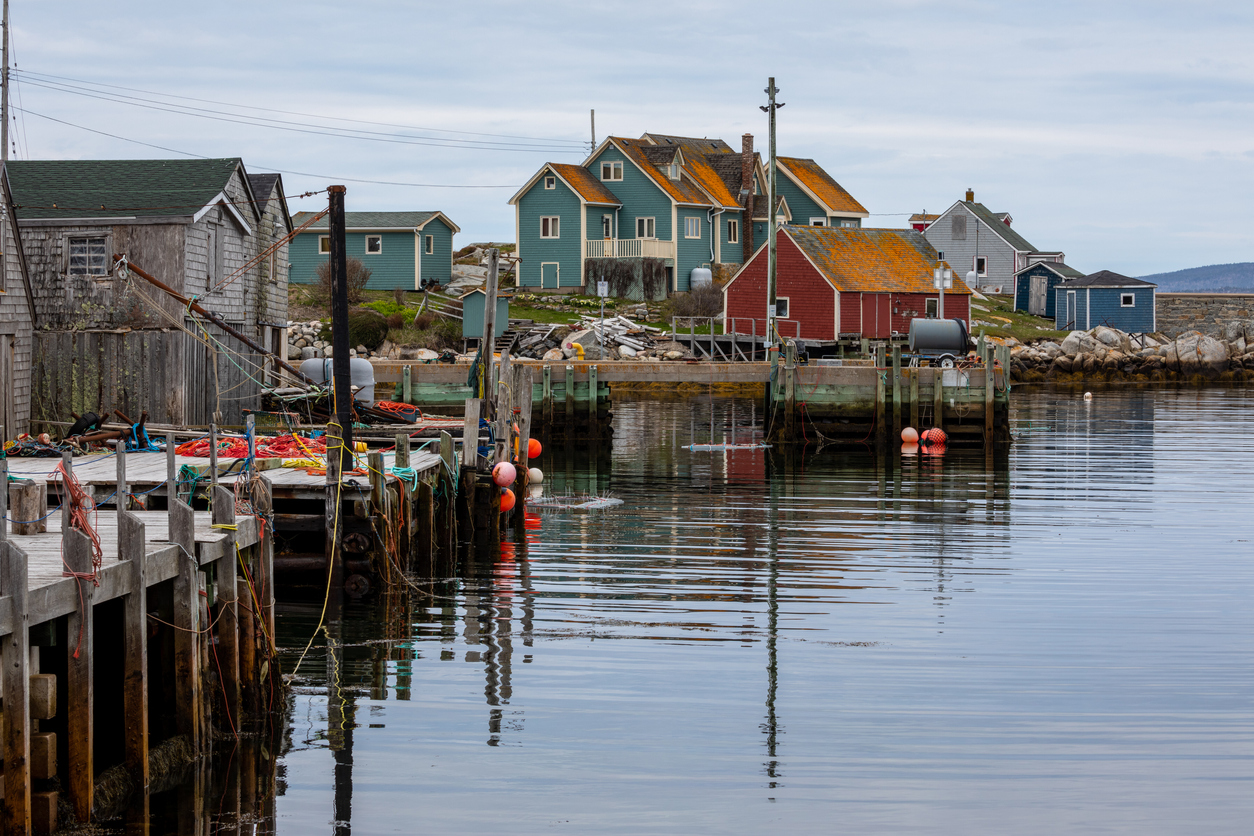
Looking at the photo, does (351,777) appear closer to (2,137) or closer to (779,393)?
(779,393)

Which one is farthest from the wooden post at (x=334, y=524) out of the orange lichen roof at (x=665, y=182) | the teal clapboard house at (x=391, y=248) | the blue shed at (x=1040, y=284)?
the blue shed at (x=1040, y=284)

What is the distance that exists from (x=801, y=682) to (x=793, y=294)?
45893 mm

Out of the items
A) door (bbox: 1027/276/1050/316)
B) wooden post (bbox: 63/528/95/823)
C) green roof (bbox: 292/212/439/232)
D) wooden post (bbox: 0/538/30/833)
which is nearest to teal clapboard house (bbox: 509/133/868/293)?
green roof (bbox: 292/212/439/232)

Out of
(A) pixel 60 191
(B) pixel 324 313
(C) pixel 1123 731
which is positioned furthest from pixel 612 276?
(C) pixel 1123 731

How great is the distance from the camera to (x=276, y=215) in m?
34.1

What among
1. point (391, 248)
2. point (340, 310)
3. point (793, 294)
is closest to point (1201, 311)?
point (793, 294)

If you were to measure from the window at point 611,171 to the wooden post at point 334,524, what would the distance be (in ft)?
172

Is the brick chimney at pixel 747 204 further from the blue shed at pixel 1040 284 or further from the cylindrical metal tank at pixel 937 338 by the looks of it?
the cylindrical metal tank at pixel 937 338

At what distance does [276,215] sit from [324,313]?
25265mm

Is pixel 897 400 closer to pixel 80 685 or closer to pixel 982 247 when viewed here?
pixel 80 685

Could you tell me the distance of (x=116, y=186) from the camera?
1078 inches

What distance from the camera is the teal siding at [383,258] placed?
207 feet

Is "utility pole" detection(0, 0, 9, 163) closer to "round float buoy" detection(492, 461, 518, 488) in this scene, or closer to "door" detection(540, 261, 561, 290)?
"round float buoy" detection(492, 461, 518, 488)

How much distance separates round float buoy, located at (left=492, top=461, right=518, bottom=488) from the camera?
22.0m
